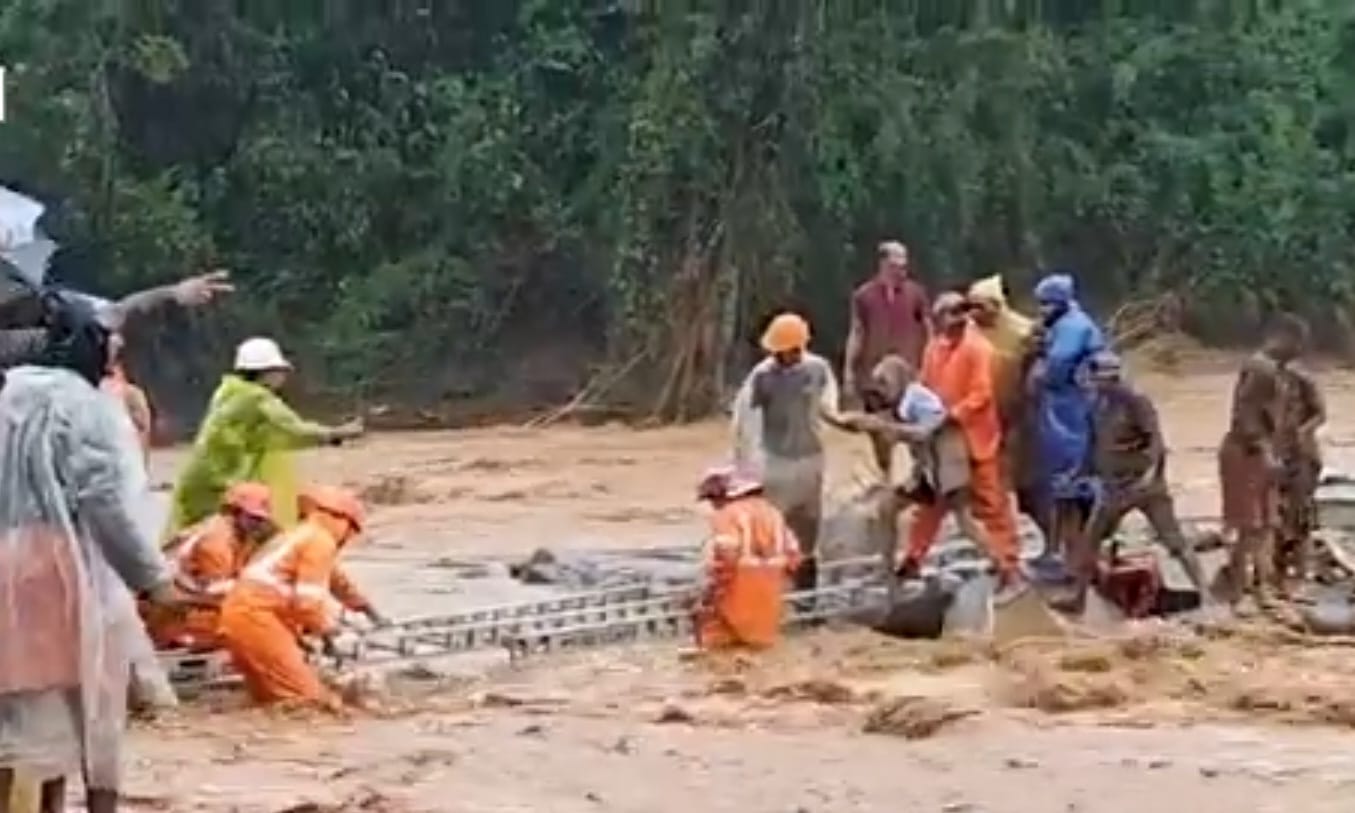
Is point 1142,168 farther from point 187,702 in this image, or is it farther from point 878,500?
A: point 187,702

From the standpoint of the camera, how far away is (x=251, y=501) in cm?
1225

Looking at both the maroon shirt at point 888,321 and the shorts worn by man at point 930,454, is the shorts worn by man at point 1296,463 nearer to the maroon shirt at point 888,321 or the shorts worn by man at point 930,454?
the shorts worn by man at point 930,454

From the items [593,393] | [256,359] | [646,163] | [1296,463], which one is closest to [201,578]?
[256,359]

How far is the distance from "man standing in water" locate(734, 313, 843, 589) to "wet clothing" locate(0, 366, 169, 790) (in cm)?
646

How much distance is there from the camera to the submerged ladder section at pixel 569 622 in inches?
523

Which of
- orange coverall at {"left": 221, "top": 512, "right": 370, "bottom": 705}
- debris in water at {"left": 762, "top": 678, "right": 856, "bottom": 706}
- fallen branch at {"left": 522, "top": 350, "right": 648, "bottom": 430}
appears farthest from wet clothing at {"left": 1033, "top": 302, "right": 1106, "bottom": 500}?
fallen branch at {"left": 522, "top": 350, "right": 648, "bottom": 430}

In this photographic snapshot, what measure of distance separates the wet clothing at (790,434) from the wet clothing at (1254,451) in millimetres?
1779

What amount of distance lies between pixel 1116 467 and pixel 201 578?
4.42 m

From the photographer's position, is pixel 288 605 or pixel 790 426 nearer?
pixel 288 605

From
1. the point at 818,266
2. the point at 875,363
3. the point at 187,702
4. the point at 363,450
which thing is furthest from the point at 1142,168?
the point at 187,702

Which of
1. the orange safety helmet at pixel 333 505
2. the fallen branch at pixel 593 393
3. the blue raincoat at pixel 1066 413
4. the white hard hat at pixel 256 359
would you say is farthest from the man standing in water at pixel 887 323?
the fallen branch at pixel 593 393

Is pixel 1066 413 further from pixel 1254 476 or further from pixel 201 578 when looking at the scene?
pixel 201 578

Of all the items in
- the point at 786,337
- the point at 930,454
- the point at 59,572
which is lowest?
the point at 930,454

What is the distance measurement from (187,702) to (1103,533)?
172 inches
